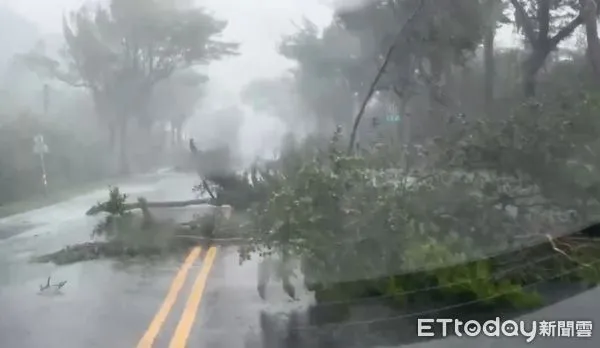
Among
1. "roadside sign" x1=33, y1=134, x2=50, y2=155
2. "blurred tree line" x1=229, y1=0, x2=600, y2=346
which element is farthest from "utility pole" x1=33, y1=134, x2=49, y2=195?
"blurred tree line" x1=229, y1=0, x2=600, y2=346

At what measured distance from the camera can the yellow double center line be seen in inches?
150

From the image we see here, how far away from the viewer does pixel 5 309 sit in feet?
13.5

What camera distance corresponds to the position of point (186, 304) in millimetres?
4078

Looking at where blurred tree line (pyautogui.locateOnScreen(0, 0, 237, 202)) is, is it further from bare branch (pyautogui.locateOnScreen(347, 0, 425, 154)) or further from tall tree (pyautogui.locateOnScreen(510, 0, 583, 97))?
tall tree (pyautogui.locateOnScreen(510, 0, 583, 97))

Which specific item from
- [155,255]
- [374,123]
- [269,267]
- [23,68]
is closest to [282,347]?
[269,267]

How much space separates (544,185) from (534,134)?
0.32 m

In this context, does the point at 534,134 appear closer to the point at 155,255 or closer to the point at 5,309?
the point at 155,255

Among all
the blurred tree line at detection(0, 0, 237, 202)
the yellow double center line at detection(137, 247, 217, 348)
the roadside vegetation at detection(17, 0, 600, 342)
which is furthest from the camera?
the blurred tree line at detection(0, 0, 237, 202)

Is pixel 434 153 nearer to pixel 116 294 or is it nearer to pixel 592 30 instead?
pixel 592 30

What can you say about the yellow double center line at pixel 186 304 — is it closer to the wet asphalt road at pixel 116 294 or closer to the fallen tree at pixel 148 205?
the wet asphalt road at pixel 116 294

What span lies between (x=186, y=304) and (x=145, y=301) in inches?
9.1

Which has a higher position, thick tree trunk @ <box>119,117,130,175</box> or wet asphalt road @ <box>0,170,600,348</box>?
thick tree trunk @ <box>119,117,130,175</box>

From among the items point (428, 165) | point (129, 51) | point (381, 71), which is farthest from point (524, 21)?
Answer: point (129, 51)

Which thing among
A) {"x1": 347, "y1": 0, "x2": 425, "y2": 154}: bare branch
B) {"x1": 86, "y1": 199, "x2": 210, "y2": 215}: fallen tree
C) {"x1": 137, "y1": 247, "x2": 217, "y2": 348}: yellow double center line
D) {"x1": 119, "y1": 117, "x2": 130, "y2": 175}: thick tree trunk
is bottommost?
{"x1": 137, "y1": 247, "x2": 217, "y2": 348}: yellow double center line
